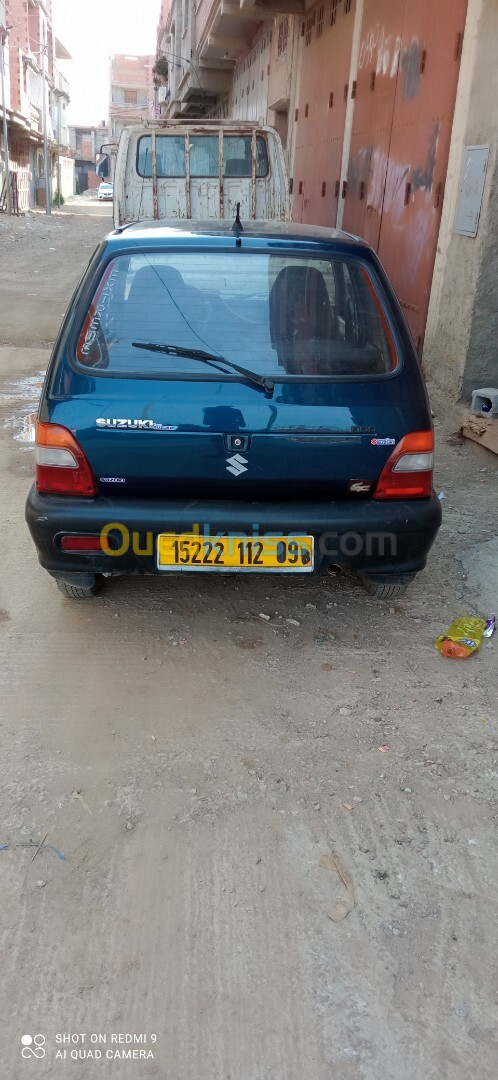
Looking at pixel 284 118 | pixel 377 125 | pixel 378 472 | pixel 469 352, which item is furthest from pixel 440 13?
pixel 284 118

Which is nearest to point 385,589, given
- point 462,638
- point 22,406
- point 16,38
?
A: point 462,638

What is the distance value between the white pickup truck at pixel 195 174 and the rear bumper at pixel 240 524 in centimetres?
709

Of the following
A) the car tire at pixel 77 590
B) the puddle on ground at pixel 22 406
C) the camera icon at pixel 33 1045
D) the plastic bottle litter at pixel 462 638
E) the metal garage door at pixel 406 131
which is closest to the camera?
the camera icon at pixel 33 1045

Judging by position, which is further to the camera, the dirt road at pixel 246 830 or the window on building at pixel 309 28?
the window on building at pixel 309 28

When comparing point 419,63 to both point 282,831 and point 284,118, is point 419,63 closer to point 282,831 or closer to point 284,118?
point 282,831

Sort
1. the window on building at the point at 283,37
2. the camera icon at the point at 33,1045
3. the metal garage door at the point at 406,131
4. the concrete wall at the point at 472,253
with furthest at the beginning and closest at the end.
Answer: the window on building at the point at 283,37 → the metal garage door at the point at 406,131 → the concrete wall at the point at 472,253 → the camera icon at the point at 33,1045

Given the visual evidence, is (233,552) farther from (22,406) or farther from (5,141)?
(5,141)

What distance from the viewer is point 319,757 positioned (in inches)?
102

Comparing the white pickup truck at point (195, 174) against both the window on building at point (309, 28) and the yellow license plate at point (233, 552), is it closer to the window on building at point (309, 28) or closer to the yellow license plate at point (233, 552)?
the window on building at point (309, 28)

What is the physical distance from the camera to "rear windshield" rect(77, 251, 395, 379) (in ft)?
9.23

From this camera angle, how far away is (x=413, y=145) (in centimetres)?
693

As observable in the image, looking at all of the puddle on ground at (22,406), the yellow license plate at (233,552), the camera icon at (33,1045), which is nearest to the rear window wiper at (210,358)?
the yellow license plate at (233,552)

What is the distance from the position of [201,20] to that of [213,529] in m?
19.2

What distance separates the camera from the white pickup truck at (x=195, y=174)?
9.09 metres
